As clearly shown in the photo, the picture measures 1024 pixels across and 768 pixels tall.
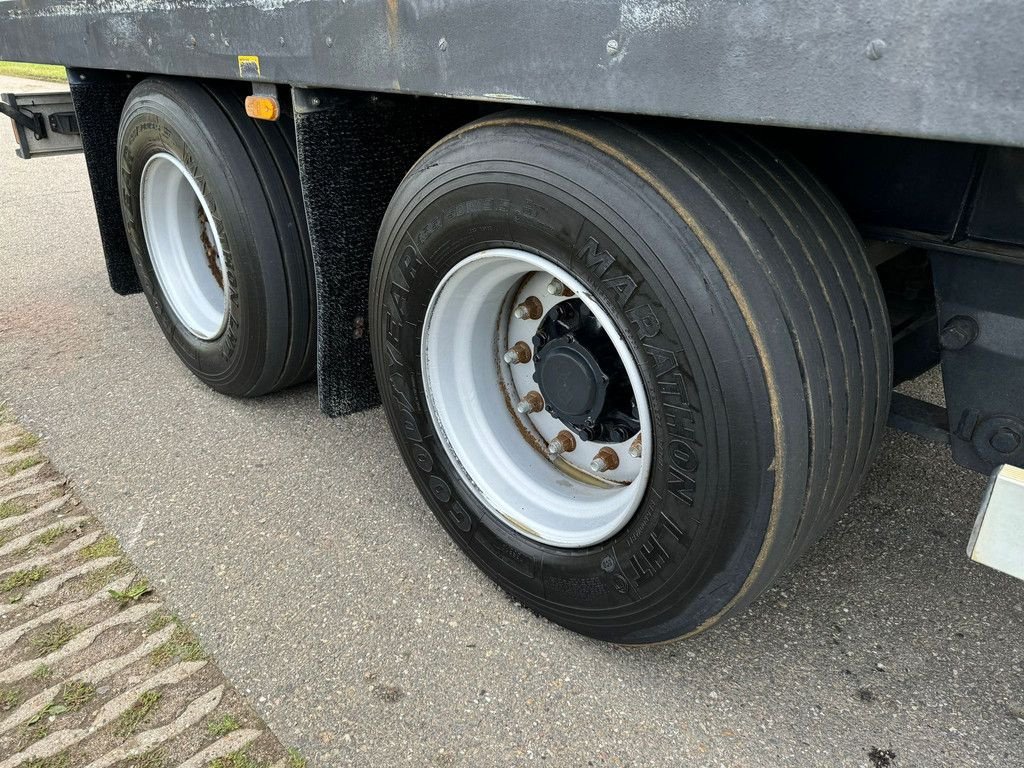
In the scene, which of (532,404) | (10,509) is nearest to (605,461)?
(532,404)

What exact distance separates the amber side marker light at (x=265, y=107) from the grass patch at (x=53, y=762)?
1681 mm

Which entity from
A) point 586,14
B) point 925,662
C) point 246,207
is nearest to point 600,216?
point 586,14

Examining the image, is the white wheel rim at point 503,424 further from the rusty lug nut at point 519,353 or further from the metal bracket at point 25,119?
the metal bracket at point 25,119

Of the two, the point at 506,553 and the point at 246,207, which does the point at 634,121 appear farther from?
the point at 246,207

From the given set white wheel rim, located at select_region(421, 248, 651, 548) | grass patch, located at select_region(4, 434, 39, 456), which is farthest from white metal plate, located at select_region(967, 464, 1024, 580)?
Result: grass patch, located at select_region(4, 434, 39, 456)

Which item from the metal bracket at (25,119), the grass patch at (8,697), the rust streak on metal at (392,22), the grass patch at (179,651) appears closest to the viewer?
the rust streak on metal at (392,22)

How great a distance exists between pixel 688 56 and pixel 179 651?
1834 mm

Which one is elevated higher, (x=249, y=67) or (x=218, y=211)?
(x=249, y=67)

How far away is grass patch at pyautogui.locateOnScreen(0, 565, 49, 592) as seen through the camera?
228 cm

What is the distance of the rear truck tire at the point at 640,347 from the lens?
4.77ft

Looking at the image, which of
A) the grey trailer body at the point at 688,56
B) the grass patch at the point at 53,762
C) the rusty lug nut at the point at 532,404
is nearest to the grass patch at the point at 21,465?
the grass patch at the point at 53,762

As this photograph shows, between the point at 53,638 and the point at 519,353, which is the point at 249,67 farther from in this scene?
the point at 53,638

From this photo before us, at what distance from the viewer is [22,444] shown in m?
2.97

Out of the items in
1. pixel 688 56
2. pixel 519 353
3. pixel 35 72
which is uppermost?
pixel 688 56
